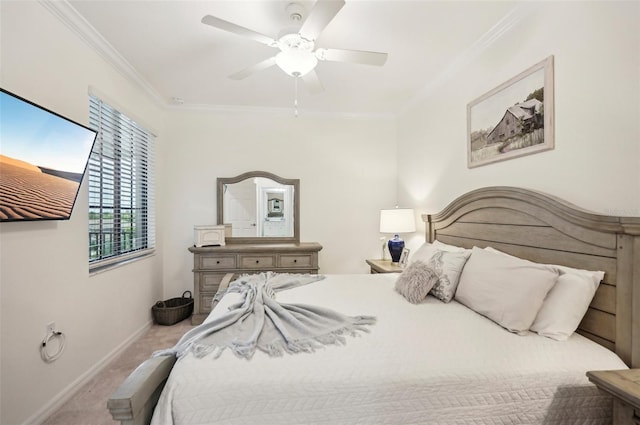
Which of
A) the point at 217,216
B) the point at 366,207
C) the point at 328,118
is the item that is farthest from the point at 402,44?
the point at 217,216

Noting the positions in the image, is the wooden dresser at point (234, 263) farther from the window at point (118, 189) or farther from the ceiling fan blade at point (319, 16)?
the ceiling fan blade at point (319, 16)

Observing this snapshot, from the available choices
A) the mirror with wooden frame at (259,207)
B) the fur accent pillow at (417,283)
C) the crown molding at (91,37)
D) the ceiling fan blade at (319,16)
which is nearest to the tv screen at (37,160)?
the crown molding at (91,37)

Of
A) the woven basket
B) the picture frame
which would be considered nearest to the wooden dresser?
the woven basket

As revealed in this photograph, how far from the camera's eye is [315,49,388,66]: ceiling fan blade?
6.03 ft

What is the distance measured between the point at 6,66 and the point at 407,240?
353 centimetres

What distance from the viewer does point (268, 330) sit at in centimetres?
139

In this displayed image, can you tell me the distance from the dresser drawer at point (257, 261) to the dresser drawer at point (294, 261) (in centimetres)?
10

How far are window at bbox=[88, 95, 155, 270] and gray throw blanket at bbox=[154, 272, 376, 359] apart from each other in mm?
1518

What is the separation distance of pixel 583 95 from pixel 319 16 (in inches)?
57.0

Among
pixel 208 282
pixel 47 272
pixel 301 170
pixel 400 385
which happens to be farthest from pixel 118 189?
pixel 400 385

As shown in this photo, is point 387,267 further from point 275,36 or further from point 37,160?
point 37,160

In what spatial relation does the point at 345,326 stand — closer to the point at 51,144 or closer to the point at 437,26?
the point at 51,144

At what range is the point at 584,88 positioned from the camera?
1.52 m

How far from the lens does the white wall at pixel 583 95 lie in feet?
4.36
